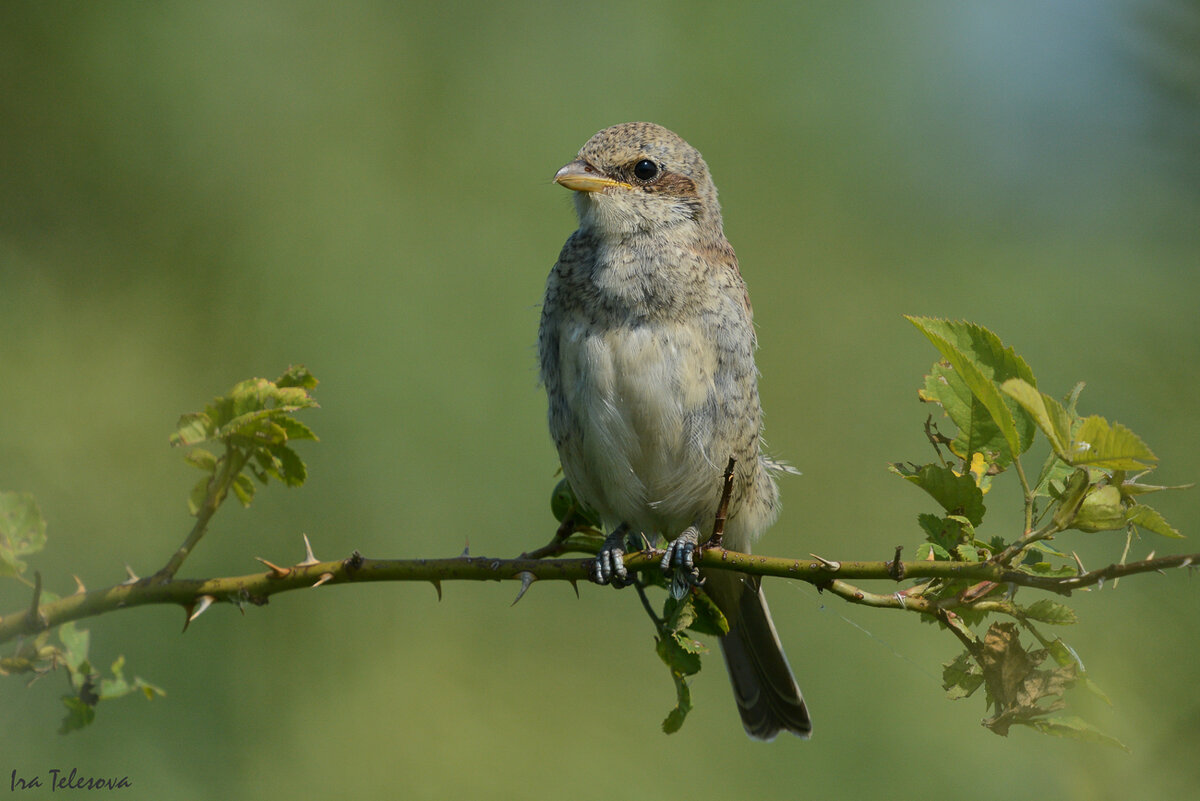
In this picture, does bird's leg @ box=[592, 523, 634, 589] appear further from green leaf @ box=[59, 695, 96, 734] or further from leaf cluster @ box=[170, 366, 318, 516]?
green leaf @ box=[59, 695, 96, 734]

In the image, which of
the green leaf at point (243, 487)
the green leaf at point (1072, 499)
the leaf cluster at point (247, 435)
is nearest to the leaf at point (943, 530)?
the green leaf at point (1072, 499)

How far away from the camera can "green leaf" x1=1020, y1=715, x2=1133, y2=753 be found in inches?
79.2

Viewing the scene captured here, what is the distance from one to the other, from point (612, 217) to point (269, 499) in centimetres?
359

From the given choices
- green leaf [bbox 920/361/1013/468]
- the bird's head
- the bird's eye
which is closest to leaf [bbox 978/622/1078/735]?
green leaf [bbox 920/361/1013/468]

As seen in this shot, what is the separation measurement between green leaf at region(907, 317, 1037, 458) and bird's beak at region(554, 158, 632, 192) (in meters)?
2.09

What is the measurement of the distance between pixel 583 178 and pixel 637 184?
0.25 metres

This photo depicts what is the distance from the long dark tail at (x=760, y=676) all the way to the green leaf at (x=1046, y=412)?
2430mm

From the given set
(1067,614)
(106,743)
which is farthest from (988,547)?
(106,743)

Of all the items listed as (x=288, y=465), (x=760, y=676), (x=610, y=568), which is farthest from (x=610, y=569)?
(x=760, y=676)

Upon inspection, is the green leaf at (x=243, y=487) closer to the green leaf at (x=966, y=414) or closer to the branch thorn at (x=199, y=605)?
the branch thorn at (x=199, y=605)

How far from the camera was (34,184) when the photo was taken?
711 cm

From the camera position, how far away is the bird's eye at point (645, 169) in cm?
404

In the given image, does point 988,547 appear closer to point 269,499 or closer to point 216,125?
point 269,499

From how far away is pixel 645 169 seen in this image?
159 inches
